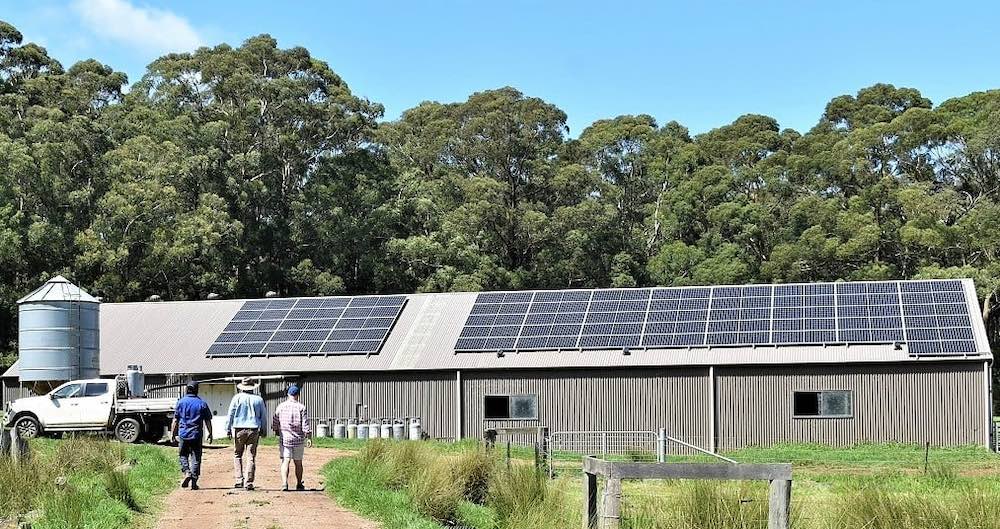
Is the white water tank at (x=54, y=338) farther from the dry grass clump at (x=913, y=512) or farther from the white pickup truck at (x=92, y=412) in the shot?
the dry grass clump at (x=913, y=512)

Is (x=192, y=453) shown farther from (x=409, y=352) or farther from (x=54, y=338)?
(x=409, y=352)

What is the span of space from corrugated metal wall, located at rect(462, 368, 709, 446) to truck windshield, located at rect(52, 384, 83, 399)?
36.4 feet

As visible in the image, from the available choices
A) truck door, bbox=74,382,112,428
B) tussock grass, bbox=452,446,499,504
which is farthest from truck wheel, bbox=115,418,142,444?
tussock grass, bbox=452,446,499,504

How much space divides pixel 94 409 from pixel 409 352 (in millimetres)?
10901

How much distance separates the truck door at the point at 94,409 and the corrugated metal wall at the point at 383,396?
27.0ft

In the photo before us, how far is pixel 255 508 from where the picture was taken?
18656mm

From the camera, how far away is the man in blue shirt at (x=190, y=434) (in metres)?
21.1

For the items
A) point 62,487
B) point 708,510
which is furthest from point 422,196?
point 708,510

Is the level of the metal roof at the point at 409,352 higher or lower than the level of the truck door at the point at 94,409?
higher

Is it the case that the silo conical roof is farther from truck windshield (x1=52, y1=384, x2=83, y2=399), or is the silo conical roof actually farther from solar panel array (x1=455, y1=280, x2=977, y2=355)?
solar panel array (x1=455, y1=280, x2=977, y2=355)

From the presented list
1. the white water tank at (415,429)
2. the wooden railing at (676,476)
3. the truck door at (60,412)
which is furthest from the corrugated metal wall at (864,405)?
the wooden railing at (676,476)

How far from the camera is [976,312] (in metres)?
38.2

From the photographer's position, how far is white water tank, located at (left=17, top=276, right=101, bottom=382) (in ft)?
119

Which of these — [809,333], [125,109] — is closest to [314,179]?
[125,109]
